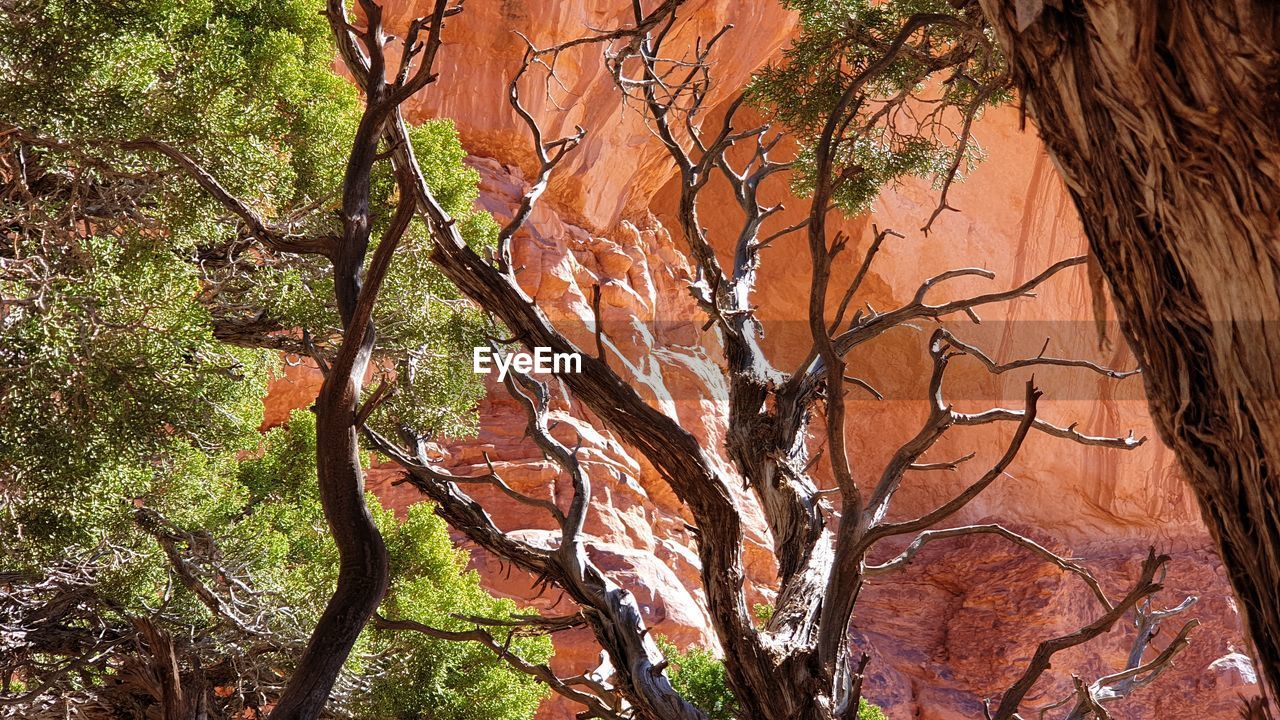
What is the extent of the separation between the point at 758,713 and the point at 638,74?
487 inches

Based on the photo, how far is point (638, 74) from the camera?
48.7 ft

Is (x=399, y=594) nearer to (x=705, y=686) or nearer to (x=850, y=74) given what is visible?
(x=705, y=686)

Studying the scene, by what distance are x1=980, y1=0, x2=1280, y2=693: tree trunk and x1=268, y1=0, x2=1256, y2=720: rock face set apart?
10.3 m

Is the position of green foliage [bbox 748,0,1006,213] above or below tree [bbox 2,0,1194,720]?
above

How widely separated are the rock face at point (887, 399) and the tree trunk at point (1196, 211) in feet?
33.8

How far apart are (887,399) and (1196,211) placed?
1620 centimetres

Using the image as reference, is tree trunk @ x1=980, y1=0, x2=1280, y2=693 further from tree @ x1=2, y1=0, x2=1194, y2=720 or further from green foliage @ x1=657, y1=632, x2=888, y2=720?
green foliage @ x1=657, y1=632, x2=888, y2=720

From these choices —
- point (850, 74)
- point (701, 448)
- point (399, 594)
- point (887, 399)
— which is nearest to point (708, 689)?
point (399, 594)

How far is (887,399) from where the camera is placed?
17297 mm

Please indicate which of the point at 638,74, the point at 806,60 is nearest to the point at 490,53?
the point at 638,74

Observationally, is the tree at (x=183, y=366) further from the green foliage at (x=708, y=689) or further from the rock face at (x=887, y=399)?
the rock face at (x=887, y=399)

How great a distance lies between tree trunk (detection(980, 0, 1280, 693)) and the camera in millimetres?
1378

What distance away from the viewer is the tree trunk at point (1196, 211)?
4.52ft

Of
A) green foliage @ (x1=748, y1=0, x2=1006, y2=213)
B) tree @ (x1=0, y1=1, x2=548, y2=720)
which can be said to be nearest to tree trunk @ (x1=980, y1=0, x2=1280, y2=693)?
tree @ (x1=0, y1=1, x2=548, y2=720)
